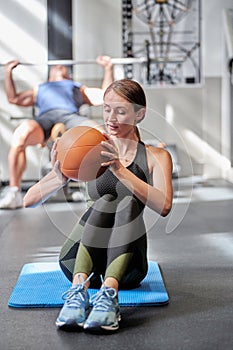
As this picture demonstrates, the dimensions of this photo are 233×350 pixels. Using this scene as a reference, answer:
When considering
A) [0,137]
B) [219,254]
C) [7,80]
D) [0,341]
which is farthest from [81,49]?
[0,341]

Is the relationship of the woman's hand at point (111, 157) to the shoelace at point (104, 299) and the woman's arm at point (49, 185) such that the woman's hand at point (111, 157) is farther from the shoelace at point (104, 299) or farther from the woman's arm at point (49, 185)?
the shoelace at point (104, 299)

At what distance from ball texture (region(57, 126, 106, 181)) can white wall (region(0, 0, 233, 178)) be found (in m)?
3.91

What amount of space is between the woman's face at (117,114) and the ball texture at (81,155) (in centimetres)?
6

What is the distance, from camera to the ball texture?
2.07 m

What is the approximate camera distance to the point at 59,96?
500 centimetres

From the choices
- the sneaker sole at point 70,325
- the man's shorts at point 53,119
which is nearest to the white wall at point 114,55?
the man's shorts at point 53,119

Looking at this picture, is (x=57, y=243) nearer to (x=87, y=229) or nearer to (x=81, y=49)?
(x=87, y=229)

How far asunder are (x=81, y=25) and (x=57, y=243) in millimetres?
3519

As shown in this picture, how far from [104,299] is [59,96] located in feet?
10.6

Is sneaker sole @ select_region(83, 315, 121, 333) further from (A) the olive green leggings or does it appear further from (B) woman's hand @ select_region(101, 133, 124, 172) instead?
(B) woman's hand @ select_region(101, 133, 124, 172)

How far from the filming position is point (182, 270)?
271cm

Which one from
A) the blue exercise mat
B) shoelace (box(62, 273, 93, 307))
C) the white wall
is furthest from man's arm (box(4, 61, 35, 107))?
shoelace (box(62, 273, 93, 307))

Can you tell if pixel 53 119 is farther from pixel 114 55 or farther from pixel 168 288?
pixel 168 288

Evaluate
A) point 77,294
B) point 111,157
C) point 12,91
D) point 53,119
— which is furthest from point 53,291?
point 12,91
